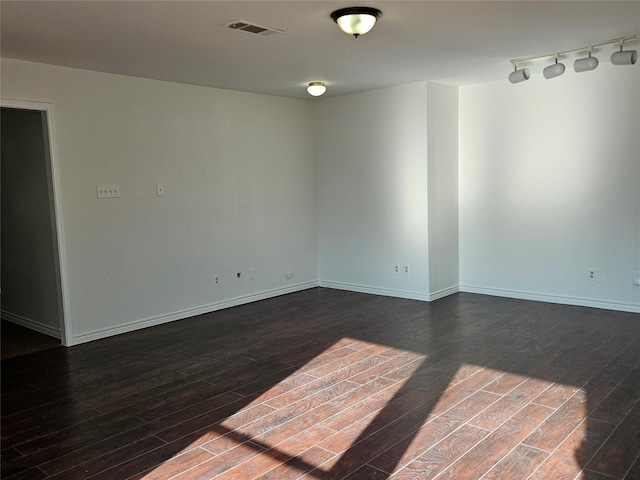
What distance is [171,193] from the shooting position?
5227mm

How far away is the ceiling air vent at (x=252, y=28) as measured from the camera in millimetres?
3368

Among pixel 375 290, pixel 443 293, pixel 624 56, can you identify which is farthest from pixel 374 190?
pixel 624 56

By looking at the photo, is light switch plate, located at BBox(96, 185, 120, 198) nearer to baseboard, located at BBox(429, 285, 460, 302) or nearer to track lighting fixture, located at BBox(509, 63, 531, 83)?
baseboard, located at BBox(429, 285, 460, 302)

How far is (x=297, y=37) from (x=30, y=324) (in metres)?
3.86

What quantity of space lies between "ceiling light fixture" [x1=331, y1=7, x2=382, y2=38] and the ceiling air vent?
20.4 inches

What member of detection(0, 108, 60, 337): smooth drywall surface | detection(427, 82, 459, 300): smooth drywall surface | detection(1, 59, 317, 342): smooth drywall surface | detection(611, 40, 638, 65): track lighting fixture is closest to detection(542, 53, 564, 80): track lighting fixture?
detection(611, 40, 638, 65): track lighting fixture

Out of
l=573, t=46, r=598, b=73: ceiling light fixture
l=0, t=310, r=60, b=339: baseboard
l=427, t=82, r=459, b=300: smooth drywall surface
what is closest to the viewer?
l=573, t=46, r=598, b=73: ceiling light fixture

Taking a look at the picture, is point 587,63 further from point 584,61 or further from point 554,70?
point 554,70

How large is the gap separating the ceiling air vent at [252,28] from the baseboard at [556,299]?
12.6ft

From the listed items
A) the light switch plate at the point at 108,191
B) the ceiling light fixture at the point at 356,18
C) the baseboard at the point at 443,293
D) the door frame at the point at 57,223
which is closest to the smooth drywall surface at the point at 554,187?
the baseboard at the point at 443,293

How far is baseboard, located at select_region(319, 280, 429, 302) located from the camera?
5855 mm

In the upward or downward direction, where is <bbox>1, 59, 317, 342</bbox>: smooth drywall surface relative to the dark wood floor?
upward

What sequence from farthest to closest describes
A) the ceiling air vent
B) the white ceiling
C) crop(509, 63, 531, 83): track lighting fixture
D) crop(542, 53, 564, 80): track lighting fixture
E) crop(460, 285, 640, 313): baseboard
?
crop(460, 285, 640, 313): baseboard, crop(509, 63, 531, 83): track lighting fixture, crop(542, 53, 564, 80): track lighting fixture, the ceiling air vent, the white ceiling

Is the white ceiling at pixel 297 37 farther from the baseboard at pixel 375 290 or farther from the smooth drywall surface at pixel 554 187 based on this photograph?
the baseboard at pixel 375 290
